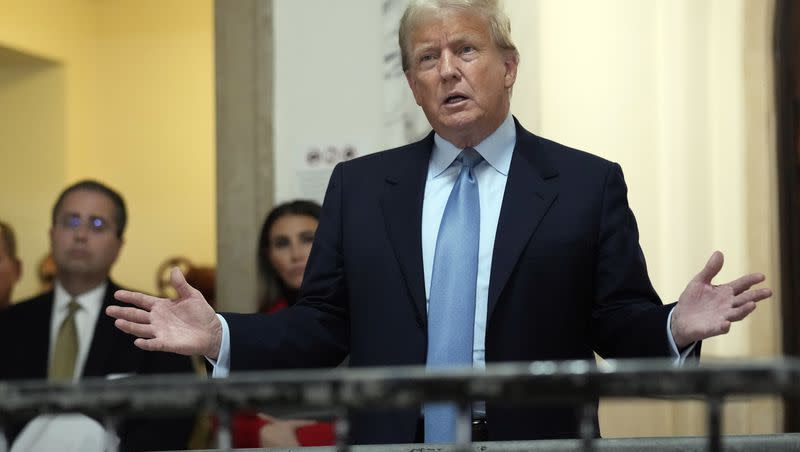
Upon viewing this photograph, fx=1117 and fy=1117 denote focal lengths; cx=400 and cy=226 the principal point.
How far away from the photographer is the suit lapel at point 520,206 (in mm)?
2236

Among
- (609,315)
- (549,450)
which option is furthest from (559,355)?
(549,450)

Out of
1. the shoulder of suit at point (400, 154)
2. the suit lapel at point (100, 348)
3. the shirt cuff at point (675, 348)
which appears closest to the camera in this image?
the shirt cuff at point (675, 348)

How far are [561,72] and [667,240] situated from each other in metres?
0.82

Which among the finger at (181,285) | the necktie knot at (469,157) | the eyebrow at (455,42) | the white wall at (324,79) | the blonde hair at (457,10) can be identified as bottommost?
the finger at (181,285)

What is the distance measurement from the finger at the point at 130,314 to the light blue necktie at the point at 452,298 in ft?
1.91

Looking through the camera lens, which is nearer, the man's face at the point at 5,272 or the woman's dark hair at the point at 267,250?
the woman's dark hair at the point at 267,250

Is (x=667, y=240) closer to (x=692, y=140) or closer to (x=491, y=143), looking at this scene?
(x=692, y=140)

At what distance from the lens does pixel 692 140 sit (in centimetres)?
459

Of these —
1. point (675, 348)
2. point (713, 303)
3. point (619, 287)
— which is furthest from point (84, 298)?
point (713, 303)

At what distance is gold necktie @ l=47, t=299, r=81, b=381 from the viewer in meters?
4.22

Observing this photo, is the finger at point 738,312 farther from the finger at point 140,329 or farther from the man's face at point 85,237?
the man's face at point 85,237

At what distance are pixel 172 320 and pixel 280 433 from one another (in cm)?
205

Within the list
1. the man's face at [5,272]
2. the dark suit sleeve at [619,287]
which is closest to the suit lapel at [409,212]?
the dark suit sleeve at [619,287]

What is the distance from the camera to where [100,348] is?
4184 millimetres
